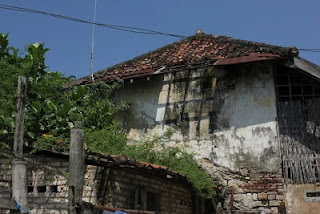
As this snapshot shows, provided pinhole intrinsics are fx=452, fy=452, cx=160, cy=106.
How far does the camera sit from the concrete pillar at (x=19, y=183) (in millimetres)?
6570

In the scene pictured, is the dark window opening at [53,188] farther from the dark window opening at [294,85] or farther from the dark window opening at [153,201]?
the dark window opening at [294,85]

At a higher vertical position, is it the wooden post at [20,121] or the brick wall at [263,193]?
the wooden post at [20,121]

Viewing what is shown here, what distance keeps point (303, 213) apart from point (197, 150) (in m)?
3.12

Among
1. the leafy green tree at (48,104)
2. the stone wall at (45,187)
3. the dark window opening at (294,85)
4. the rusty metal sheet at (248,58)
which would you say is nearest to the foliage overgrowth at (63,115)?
the leafy green tree at (48,104)

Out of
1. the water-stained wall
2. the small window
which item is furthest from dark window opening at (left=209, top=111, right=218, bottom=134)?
the small window

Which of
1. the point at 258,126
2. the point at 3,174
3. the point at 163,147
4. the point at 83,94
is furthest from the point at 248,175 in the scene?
the point at 3,174

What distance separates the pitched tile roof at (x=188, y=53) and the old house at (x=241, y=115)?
0.13 ft

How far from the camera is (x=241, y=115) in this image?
11.9m

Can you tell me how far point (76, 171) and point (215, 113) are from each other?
632cm

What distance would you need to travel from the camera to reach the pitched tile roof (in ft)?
38.4

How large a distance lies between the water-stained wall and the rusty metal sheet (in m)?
0.65

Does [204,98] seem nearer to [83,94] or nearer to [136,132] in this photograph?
[136,132]

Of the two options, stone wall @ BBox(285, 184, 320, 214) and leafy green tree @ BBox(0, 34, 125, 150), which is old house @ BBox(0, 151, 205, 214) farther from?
stone wall @ BBox(285, 184, 320, 214)

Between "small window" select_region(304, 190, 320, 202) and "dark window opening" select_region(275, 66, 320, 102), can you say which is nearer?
"small window" select_region(304, 190, 320, 202)
